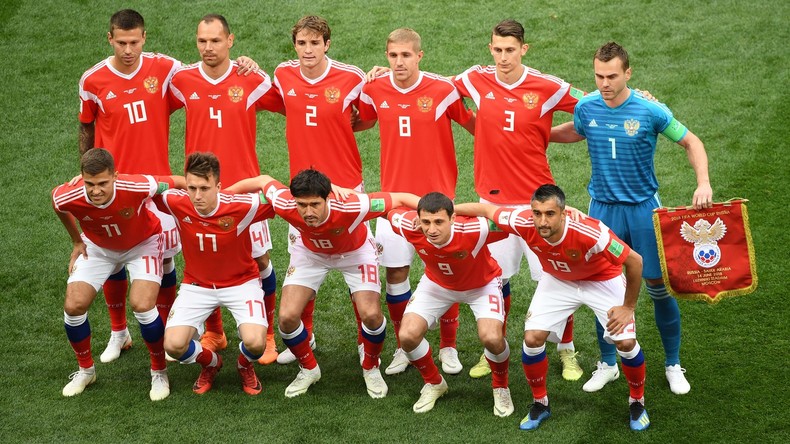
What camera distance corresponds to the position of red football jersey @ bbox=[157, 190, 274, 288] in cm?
769

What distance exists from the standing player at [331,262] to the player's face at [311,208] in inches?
0.4

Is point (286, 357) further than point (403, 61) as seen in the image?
Yes

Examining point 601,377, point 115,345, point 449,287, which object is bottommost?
point 601,377

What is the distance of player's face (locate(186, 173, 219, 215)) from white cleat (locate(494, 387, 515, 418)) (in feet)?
8.05

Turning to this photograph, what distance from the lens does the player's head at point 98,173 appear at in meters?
7.57

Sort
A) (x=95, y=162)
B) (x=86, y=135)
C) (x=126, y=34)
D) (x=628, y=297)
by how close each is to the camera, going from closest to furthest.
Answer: (x=628, y=297) → (x=95, y=162) → (x=126, y=34) → (x=86, y=135)

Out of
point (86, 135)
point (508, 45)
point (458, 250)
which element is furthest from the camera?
point (86, 135)

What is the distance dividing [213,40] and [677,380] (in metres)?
4.32

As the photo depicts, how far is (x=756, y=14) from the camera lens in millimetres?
13250

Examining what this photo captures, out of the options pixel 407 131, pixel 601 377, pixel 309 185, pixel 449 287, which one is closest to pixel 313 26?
pixel 407 131

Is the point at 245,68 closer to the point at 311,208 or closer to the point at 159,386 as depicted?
the point at 311,208

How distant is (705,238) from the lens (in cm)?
726

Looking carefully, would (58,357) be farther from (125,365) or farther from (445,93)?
(445,93)

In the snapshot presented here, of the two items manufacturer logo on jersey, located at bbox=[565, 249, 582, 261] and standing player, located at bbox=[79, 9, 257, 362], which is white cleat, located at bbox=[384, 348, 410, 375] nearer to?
manufacturer logo on jersey, located at bbox=[565, 249, 582, 261]
